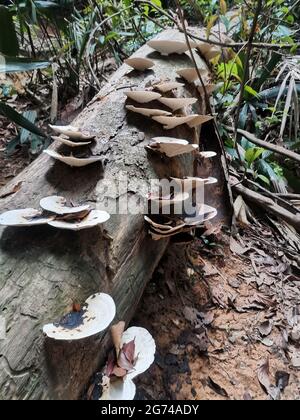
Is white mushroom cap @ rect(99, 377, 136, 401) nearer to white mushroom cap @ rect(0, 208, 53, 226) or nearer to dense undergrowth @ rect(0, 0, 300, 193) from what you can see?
white mushroom cap @ rect(0, 208, 53, 226)

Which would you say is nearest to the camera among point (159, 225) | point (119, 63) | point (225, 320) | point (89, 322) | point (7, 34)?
point (89, 322)

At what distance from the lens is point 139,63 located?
8.06ft

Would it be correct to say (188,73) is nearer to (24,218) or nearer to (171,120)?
(171,120)

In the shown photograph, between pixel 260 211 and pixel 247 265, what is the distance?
697mm

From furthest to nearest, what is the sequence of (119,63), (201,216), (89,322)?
(119,63), (201,216), (89,322)

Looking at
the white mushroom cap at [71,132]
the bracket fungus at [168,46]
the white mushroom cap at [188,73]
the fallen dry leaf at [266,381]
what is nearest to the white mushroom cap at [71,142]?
the white mushroom cap at [71,132]

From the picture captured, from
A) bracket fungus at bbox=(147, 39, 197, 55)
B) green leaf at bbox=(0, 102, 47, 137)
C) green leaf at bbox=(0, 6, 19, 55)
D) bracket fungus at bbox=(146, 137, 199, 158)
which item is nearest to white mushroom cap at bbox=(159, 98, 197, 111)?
bracket fungus at bbox=(146, 137, 199, 158)

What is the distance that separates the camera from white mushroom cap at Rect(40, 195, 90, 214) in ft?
4.49

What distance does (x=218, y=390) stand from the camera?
5.88ft

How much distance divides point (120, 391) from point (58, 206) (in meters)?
0.77

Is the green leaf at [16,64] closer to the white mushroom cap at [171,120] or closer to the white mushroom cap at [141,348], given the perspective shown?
the white mushroom cap at [171,120]

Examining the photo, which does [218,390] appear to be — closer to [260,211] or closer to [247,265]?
[247,265]

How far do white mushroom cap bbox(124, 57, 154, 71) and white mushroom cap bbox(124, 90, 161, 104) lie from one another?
0.45m

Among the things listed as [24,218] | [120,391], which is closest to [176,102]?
[24,218]
